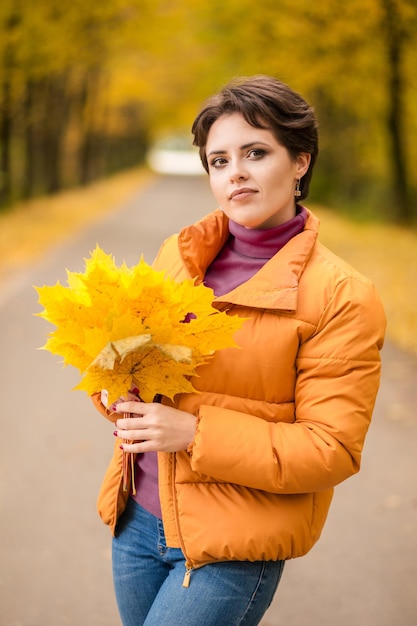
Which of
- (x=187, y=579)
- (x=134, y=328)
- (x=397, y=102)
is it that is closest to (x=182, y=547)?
(x=187, y=579)

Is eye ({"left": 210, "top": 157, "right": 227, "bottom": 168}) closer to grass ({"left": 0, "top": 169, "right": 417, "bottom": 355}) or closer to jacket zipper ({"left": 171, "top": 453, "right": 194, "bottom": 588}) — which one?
jacket zipper ({"left": 171, "top": 453, "right": 194, "bottom": 588})

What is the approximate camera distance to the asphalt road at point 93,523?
3.85 m

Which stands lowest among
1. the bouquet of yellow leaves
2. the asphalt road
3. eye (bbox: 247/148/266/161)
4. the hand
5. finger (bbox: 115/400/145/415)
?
the asphalt road

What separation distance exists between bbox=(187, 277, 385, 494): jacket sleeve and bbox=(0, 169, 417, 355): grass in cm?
680

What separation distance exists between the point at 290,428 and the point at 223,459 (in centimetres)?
18

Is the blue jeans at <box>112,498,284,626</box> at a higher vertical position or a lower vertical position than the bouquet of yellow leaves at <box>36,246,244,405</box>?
lower

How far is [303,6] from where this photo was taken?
52.4 feet

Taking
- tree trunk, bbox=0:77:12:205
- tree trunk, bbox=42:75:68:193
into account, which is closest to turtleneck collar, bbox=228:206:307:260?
tree trunk, bbox=0:77:12:205

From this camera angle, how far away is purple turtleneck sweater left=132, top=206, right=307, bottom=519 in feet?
7.38

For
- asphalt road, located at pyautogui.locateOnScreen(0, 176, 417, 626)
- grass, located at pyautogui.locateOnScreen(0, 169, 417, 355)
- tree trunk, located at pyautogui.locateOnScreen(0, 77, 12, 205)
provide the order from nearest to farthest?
1. asphalt road, located at pyautogui.locateOnScreen(0, 176, 417, 626)
2. grass, located at pyautogui.locateOnScreen(0, 169, 417, 355)
3. tree trunk, located at pyautogui.locateOnScreen(0, 77, 12, 205)

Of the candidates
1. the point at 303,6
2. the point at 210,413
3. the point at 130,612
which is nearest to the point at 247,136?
the point at 210,413

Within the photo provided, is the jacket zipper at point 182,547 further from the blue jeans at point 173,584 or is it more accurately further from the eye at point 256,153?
the eye at point 256,153

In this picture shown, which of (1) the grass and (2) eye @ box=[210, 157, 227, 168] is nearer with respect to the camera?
(2) eye @ box=[210, 157, 227, 168]

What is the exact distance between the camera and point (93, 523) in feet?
15.4
